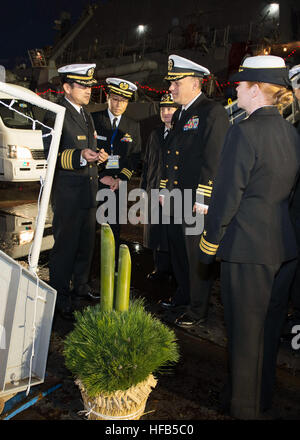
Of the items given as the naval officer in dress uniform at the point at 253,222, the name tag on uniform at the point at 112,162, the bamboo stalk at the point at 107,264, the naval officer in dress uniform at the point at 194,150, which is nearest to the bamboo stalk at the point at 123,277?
the bamboo stalk at the point at 107,264

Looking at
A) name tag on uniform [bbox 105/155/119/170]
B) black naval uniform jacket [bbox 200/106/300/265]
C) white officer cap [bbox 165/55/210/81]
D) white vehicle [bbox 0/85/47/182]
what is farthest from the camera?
white vehicle [bbox 0/85/47/182]

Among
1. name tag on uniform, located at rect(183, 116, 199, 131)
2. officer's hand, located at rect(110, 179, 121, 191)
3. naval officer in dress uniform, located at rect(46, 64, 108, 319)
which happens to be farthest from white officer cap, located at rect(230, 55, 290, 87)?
officer's hand, located at rect(110, 179, 121, 191)

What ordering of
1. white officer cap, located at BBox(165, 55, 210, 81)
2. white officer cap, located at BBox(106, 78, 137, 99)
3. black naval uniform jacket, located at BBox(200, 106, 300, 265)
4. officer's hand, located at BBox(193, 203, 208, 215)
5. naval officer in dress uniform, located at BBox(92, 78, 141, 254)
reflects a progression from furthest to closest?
naval officer in dress uniform, located at BBox(92, 78, 141, 254) → white officer cap, located at BBox(106, 78, 137, 99) → white officer cap, located at BBox(165, 55, 210, 81) → officer's hand, located at BBox(193, 203, 208, 215) → black naval uniform jacket, located at BBox(200, 106, 300, 265)

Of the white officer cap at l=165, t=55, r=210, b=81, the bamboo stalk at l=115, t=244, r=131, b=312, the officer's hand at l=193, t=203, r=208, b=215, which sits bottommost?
the bamboo stalk at l=115, t=244, r=131, b=312

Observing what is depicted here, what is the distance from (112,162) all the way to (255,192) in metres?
2.81

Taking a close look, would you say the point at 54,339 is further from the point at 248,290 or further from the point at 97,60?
the point at 97,60

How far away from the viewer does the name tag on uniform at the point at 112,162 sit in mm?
4723

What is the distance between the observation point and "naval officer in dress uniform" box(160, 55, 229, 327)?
3463 millimetres

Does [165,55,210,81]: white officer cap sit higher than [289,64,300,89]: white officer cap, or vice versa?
[165,55,210,81]: white officer cap

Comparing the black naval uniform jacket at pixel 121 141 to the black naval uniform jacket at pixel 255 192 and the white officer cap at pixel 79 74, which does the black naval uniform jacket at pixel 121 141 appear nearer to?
the white officer cap at pixel 79 74

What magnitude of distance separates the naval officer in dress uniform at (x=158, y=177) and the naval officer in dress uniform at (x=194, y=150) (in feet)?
2.68

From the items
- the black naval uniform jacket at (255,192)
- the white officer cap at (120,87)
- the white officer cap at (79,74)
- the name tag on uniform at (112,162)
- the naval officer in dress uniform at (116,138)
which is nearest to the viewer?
the black naval uniform jacket at (255,192)

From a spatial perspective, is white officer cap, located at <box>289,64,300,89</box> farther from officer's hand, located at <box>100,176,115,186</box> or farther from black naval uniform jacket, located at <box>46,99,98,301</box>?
officer's hand, located at <box>100,176,115,186</box>

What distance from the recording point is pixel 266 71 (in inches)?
85.5
